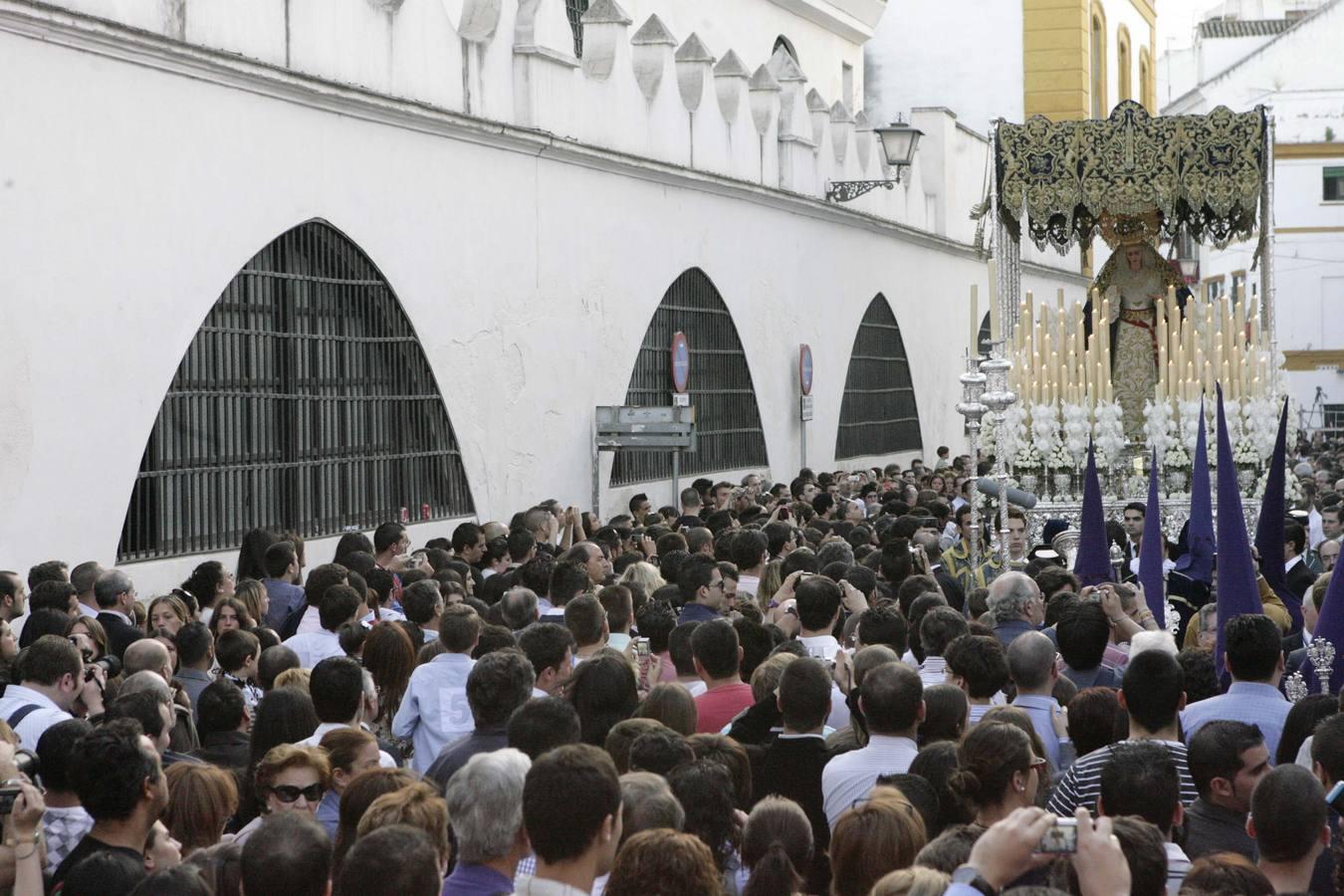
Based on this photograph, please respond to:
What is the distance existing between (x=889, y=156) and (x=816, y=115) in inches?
41.5

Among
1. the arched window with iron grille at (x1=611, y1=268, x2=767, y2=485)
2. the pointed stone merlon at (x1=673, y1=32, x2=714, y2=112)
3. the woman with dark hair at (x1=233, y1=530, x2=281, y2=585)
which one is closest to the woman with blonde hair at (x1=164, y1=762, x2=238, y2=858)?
the woman with dark hair at (x1=233, y1=530, x2=281, y2=585)

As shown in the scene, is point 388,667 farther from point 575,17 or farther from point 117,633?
point 575,17

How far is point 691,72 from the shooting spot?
20.8 m

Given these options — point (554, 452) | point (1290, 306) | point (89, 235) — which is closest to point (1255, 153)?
point (554, 452)

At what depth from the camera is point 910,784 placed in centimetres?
557

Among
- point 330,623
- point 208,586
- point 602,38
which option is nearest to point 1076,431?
point 602,38

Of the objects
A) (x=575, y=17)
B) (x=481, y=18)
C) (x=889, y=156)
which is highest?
(x=575, y=17)

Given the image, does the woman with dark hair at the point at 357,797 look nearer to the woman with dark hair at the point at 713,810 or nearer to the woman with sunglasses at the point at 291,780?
the woman with sunglasses at the point at 291,780

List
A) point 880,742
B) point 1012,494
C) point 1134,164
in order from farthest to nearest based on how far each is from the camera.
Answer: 1. point 1134,164
2. point 1012,494
3. point 880,742

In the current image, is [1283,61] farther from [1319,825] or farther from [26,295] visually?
[1319,825]

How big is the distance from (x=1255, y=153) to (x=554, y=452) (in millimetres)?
7217

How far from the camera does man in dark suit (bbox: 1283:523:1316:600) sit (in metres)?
12.0

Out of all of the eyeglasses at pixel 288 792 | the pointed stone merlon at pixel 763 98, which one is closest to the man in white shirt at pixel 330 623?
the eyeglasses at pixel 288 792

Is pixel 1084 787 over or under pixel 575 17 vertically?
under
